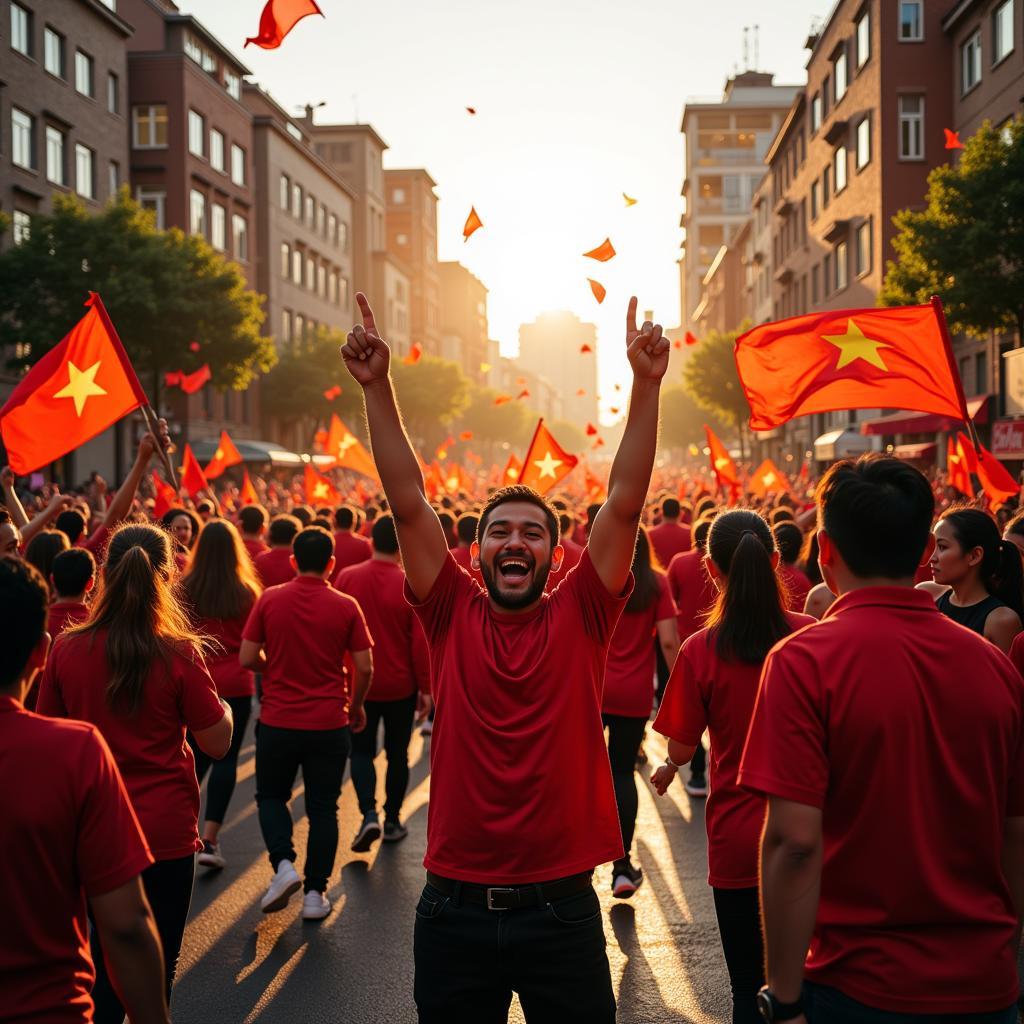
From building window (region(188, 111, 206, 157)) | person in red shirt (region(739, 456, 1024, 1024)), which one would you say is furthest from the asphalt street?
building window (region(188, 111, 206, 157))

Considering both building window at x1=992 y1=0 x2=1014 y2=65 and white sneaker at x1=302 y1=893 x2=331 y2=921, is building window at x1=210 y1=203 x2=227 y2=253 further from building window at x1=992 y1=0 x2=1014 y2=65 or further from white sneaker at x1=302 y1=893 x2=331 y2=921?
white sneaker at x1=302 y1=893 x2=331 y2=921

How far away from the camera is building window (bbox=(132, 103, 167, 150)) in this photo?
45781 mm

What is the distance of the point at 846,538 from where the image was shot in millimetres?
2639

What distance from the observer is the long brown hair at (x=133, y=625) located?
159 inches

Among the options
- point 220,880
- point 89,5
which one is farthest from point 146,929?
point 89,5

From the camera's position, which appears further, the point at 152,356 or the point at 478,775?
the point at 152,356

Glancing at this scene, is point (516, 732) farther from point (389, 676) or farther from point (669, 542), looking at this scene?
point (669, 542)

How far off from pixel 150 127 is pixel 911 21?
2792cm

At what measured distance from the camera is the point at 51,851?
2.40 m

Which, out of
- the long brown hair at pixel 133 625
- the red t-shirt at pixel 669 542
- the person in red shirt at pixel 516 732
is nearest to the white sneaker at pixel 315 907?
the long brown hair at pixel 133 625

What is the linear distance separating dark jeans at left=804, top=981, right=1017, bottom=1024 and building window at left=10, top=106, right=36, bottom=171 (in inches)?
1394

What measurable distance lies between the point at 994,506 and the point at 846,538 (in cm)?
803

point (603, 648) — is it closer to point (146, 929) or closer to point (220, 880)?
point (146, 929)

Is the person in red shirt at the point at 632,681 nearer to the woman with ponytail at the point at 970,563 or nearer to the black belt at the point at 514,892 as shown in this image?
the woman with ponytail at the point at 970,563
